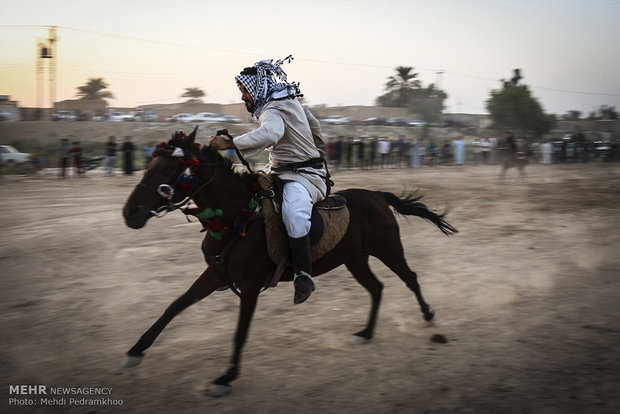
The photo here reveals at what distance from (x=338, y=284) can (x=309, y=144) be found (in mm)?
3088

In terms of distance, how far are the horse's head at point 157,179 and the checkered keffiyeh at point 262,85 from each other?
794 mm

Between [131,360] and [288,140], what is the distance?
2.43 meters

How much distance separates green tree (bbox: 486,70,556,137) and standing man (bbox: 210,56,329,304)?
55462mm

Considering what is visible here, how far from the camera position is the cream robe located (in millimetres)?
4656

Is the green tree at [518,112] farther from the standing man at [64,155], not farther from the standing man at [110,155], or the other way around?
the standing man at [64,155]

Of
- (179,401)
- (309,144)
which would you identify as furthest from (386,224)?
(179,401)

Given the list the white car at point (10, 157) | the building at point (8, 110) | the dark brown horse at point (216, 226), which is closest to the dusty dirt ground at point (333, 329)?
the dark brown horse at point (216, 226)

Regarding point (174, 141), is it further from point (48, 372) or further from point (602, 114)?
point (602, 114)

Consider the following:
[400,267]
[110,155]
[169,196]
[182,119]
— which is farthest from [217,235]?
[182,119]

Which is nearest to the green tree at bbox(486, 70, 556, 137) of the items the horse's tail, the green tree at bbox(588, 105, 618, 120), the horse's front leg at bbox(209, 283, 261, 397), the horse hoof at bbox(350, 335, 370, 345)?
the green tree at bbox(588, 105, 618, 120)

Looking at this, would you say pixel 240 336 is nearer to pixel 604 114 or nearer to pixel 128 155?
pixel 128 155

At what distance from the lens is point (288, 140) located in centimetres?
510

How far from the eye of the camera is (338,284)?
773 centimetres

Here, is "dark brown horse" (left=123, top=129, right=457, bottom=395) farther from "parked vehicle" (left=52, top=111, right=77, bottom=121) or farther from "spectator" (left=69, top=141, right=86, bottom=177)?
"parked vehicle" (left=52, top=111, right=77, bottom=121)
